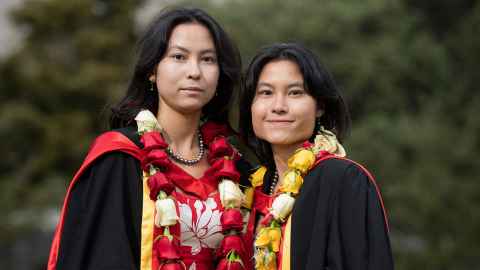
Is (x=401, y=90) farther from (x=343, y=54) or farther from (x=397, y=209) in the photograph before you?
(x=397, y=209)

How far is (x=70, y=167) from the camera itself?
18.1 meters

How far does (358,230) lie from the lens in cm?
363

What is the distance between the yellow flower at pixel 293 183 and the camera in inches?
154

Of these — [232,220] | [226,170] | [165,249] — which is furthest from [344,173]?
[165,249]

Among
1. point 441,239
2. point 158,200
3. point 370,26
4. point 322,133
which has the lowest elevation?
point 441,239

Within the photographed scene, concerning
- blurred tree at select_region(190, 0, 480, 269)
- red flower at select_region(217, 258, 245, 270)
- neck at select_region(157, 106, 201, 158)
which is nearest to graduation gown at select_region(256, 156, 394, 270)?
red flower at select_region(217, 258, 245, 270)

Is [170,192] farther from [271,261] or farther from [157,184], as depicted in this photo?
[271,261]

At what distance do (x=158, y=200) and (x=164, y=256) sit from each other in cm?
26

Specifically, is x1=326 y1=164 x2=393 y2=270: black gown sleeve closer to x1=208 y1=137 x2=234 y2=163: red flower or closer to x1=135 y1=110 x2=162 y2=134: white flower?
x1=208 y1=137 x2=234 y2=163: red flower

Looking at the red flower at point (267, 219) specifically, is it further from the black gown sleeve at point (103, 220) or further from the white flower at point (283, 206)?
the black gown sleeve at point (103, 220)

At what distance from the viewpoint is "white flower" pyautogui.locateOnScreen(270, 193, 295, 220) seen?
3.90 m

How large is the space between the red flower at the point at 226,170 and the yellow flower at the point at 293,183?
455 mm

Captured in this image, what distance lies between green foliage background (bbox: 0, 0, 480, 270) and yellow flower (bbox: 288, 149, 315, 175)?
11.2m

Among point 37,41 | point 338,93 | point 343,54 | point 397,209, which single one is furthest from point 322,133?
point 37,41
